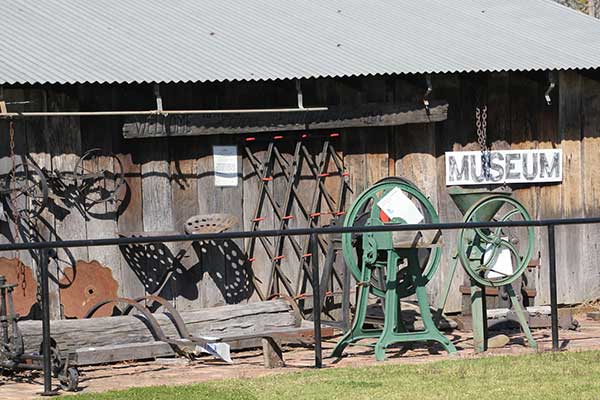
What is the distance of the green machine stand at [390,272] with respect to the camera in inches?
404

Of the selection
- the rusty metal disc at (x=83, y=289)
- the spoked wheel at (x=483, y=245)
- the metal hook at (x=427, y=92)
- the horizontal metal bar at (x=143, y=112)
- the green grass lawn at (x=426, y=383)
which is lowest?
the green grass lawn at (x=426, y=383)

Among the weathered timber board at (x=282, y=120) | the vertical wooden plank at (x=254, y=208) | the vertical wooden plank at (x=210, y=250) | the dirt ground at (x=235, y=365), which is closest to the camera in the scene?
the dirt ground at (x=235, y=365)

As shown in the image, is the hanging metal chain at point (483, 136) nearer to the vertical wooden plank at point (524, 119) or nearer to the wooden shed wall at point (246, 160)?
the wooden shed wall at point (246, 160)

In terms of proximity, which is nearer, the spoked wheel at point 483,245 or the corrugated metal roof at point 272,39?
the spoked wheel at point 483,245

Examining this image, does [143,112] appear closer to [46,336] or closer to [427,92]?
[427,92]

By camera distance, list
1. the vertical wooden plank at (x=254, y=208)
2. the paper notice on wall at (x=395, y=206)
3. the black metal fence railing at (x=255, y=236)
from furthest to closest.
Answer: the vertical wooden plank at (x=254, y=208) < the paper notice on wall at (x=395, y=206) < the black metal fence railing at (x=255, y=236)

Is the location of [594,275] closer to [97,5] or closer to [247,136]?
[247,136]

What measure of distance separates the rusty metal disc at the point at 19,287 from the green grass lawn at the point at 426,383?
2.97 meters

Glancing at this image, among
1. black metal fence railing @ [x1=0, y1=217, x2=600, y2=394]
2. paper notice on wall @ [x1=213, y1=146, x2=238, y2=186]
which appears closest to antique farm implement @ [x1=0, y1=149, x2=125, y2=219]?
paper notice on wall @ [x1=213, y1=146, x2=238, y2=186]

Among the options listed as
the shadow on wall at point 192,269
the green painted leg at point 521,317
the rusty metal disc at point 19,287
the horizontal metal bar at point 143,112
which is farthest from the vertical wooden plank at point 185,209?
the green painted leg at point 521,317

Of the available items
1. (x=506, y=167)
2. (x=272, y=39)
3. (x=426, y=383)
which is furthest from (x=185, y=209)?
(x=426, y=383)

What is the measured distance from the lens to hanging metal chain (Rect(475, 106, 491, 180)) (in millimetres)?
13305

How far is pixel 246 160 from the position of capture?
41.4 ft

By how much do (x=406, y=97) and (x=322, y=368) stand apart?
4228 millimetres
